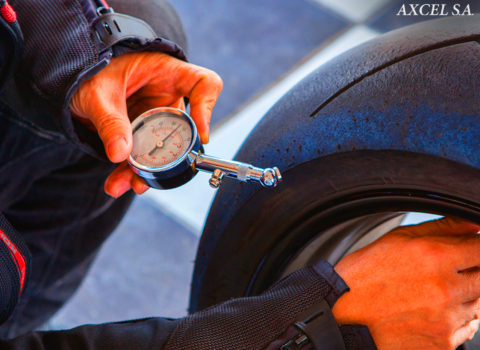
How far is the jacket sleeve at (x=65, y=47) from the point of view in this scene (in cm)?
70

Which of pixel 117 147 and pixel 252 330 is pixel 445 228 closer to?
pixel 252 330

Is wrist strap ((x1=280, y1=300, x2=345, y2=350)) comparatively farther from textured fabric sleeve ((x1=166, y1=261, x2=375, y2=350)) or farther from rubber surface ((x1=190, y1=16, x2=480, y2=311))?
rubber surface ((x1=190, y1=16, x2=480, y2=311))

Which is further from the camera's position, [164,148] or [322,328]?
[164,148]

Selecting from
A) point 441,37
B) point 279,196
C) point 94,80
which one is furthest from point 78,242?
point 441,37

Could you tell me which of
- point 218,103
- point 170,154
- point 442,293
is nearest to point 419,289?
point 442,293

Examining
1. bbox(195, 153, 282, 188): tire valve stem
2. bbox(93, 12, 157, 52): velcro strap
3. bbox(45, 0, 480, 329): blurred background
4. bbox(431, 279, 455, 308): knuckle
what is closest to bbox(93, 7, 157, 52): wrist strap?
bbox(93, 12, 157, 52): velcro strap

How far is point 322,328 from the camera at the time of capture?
521 millimetres

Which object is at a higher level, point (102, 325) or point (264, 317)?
point (264, 317)

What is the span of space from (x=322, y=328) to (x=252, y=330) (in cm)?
7

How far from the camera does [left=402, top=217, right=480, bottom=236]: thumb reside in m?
0.54

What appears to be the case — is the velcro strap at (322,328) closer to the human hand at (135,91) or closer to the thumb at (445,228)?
the thumb at (445,228)

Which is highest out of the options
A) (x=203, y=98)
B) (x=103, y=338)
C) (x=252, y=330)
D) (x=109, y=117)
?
(x=203, y=98)

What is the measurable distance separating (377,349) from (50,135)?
1.90 feet

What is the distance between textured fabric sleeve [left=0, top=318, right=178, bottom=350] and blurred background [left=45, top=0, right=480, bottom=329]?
2.07 feet
